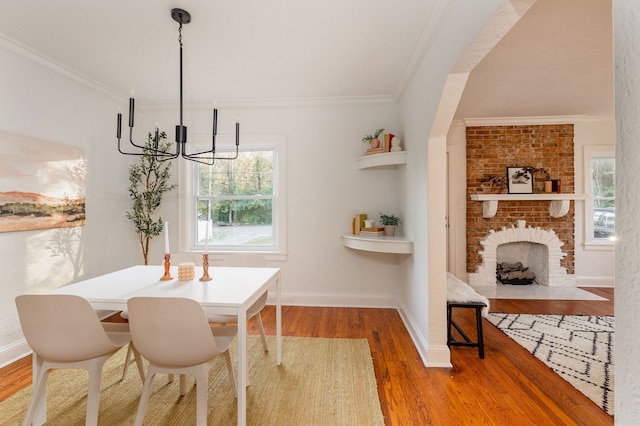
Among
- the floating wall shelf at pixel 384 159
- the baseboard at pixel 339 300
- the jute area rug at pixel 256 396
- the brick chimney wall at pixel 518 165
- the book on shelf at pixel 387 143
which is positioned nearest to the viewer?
the jute area rug at pixel 256 396

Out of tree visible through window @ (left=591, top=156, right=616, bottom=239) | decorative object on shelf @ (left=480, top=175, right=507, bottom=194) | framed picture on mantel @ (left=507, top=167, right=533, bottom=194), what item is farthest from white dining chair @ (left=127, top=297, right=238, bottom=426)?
tree visible through window @ (left=591, top=156, right=616, bottom=239)

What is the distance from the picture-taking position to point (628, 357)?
2.07 feet

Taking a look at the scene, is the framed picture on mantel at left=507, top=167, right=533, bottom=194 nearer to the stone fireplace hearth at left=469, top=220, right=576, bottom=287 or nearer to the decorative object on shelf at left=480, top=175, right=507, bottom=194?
the decorative object on shelf at left=480, top=175, right=507, bottom=194

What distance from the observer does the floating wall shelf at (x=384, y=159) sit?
314 centimetres

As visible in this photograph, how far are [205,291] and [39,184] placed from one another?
2101mm

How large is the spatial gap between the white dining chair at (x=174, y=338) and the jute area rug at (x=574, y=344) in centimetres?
233

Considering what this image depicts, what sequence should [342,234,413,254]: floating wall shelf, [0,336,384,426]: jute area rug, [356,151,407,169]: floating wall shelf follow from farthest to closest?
[356,151,407,169]: floating wall shelf
[342,234,413,254]: floating wall shelf
[0,336,384,426]: jute area rug

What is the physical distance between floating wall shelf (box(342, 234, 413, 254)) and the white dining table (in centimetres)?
113

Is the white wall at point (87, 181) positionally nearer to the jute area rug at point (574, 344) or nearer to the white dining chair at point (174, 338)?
the white dining chair at point (174, 338)

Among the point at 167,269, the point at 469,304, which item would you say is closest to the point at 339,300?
the point at 469,304

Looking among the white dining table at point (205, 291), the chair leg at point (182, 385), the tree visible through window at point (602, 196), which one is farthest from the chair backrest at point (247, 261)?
the tree visible through window at point (602, 196)

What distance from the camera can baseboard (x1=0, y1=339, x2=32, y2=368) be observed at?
2.36m

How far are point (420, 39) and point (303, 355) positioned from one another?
266 cm

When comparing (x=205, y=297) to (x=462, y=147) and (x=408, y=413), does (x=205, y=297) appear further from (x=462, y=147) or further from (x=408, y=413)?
(x=462, y=147)
